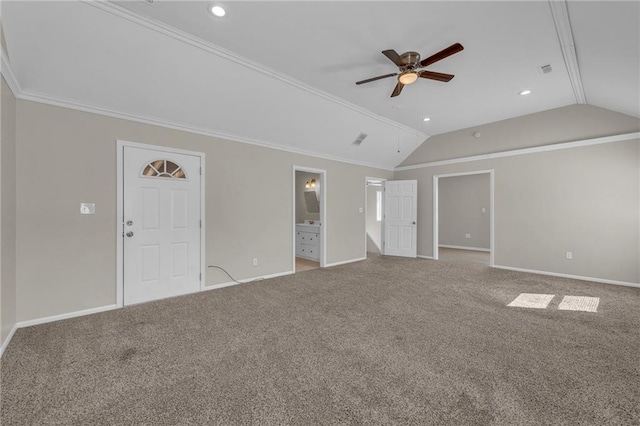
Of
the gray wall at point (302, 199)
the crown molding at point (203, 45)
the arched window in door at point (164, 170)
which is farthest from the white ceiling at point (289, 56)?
the gray wall at point (302, 199)

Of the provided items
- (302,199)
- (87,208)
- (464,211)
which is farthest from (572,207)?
(87,208)

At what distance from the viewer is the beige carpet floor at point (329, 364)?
1603 mm

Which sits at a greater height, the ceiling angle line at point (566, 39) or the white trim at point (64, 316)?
the ceiling angle line at point (566, 39)

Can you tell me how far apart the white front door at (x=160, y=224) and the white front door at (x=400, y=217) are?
487 centimetres

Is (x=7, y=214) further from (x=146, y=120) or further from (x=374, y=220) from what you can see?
(x=374, y=220)

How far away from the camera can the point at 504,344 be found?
2422 mm

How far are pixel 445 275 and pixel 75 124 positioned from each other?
6026 millimetres

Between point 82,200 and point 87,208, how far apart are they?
10cm

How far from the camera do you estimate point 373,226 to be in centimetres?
780

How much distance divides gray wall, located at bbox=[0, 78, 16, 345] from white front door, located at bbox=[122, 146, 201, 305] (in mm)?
936

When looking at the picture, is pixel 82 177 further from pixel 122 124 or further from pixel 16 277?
pixel 16 277

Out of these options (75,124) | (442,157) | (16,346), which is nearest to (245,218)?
(75,124)

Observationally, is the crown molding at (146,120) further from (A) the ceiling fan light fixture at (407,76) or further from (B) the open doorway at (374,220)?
(B) the open doorway at (374,220)

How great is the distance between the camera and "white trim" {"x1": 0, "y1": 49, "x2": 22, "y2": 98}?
2.30 metres
